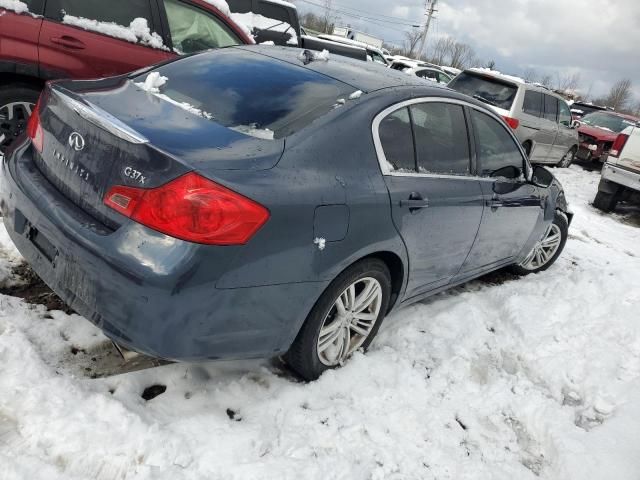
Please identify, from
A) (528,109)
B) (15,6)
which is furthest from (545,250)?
(528,109)

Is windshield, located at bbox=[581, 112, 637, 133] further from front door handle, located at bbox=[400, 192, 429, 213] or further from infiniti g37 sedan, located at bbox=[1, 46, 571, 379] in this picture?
front door handle, located at bbox=[400, 192, 429, 213]

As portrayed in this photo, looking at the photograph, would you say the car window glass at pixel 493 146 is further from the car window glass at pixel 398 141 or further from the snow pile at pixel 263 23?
the snow pile at pixel 263 23

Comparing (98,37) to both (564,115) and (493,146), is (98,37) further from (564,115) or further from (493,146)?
(564,115)

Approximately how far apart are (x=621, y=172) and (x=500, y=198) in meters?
5.70

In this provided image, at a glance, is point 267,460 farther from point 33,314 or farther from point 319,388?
point 33,314

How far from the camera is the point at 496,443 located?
273 centimetres

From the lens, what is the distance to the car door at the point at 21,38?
3.94 meters

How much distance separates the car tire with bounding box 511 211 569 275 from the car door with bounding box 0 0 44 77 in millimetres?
4527

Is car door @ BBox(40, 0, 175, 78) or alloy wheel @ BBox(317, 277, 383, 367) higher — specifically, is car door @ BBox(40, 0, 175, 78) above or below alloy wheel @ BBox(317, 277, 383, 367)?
above

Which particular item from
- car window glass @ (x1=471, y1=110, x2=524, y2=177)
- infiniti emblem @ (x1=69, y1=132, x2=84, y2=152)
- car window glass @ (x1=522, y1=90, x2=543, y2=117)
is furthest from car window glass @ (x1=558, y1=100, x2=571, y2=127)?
infiniti emblem @ (x1=69, y1=132, x2=84, y2=152)

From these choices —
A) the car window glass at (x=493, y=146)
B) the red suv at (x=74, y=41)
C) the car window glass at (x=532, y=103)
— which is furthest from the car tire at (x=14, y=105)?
the car window glass at (x=532, y=103)

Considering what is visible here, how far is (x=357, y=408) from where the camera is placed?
8.75ft

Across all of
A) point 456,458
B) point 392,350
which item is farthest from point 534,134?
point 456,458

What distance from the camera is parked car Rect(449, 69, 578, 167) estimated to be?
9.87m
